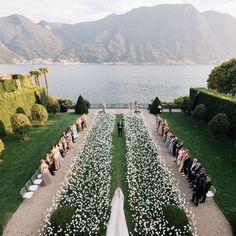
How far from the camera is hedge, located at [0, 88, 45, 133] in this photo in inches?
1093

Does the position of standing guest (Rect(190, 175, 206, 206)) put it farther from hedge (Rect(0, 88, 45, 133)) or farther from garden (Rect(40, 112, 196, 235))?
hedge (Rect(0, 88, 45, 133))

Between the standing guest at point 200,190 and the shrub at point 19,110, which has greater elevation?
the standing guest at point 200,190

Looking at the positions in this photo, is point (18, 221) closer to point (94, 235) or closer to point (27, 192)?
point (27, 192)

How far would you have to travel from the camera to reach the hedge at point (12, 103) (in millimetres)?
27752

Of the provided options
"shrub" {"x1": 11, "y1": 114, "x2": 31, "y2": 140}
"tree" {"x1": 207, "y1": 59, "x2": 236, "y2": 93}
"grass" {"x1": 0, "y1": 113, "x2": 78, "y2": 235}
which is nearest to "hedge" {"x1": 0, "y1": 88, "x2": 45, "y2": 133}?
"shrub" {"x1": 11, "y1": 114, "x2": 31, "y2": 140}

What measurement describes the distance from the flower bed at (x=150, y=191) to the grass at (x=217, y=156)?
2522 millimetres

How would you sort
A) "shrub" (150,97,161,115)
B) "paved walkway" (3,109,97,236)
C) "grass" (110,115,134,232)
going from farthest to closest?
"shrub" (150,97,161,115) → "grass" (110,115,134,232) → "paved walkway" (3,109,97,236)

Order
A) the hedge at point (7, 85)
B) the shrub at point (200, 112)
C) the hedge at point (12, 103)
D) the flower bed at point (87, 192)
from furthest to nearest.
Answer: the hedge at point (7, 85) < the shrub at point (200, 112) < the hedge at point (12, 103) < the flower bed at point (87, 192)

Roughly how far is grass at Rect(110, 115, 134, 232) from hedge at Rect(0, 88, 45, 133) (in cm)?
1114

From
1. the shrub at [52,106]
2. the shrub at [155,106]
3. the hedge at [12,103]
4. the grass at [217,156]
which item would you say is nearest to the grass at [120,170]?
the grass at [217,156]

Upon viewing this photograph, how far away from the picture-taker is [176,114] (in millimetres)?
37125

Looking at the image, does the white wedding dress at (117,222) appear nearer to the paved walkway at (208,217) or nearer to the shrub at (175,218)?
the shrub at (175,218)

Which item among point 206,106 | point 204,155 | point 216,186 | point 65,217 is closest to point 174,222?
point 65,217

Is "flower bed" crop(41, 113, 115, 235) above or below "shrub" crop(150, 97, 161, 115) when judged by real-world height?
above
